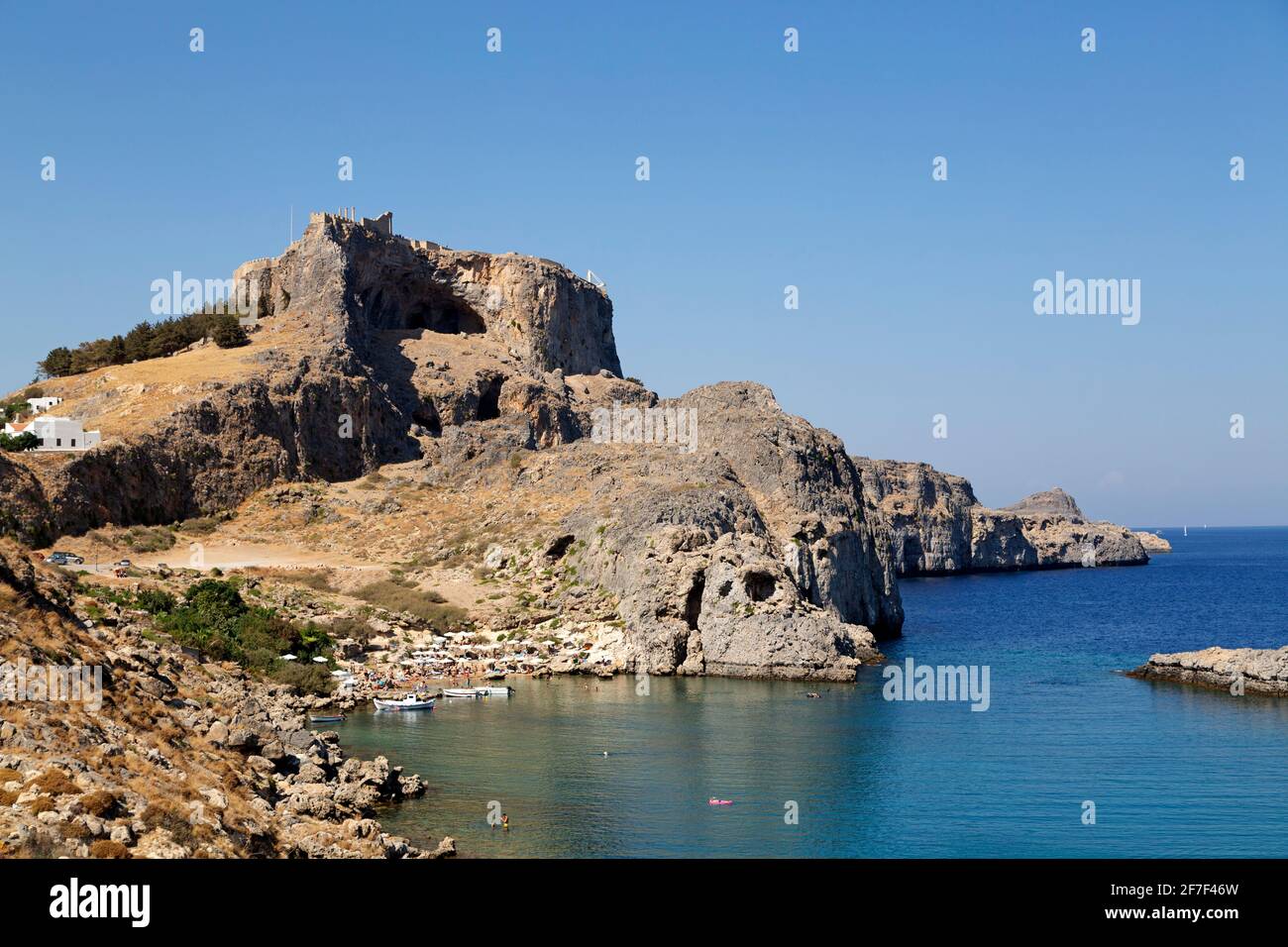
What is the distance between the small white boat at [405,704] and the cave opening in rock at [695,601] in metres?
16.0

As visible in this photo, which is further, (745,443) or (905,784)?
(745,443)

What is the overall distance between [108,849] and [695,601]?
45.9 m

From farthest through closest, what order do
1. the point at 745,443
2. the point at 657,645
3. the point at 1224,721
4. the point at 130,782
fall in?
the point at 745,443 < the point at 657,645 < the point at 1224,721 < the point at 130,782

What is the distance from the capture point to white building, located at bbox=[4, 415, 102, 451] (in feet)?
236

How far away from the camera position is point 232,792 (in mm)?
24875

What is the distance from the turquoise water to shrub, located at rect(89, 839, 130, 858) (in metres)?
12.2

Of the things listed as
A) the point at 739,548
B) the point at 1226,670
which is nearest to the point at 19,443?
the point at 739,548

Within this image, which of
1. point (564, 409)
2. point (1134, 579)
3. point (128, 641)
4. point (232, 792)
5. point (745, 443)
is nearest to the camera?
point (232, 792)

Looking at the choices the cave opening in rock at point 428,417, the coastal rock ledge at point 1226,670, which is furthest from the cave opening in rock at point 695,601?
the cave opening in rock at point 428,417

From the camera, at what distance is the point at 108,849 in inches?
681

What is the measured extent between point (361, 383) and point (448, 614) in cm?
3128
